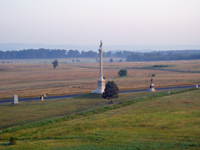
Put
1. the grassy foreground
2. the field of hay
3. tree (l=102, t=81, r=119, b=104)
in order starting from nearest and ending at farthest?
1. the grassy foreground
2. tree (l=102, t=81, r=119, b=104)
3. the field of hay

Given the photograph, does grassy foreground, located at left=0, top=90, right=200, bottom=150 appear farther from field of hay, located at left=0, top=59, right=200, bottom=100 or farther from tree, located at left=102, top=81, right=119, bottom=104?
field of hay, located at left=0, top=59, right=200, bottom=100

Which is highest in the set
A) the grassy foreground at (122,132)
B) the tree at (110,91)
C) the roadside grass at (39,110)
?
the tree at (110,91)

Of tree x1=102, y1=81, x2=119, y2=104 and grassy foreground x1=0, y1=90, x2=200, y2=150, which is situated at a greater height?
tree x1=102, y1=81, x2=119, y2=104

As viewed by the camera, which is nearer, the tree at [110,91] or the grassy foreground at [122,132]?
the grassy foreground at [122,132]

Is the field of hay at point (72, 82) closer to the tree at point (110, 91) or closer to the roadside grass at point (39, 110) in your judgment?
the roadside grass at point (39, 110)

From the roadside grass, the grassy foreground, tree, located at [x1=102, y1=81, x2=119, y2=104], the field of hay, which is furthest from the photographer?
the field of hay

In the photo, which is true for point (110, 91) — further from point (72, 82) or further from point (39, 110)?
point (72, 82)

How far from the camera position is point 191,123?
55.8ft

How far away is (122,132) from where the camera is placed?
15.7m

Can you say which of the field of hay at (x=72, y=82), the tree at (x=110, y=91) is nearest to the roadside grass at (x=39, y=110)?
the tree at (x=110, y=91)

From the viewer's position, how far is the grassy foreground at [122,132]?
13.3 m

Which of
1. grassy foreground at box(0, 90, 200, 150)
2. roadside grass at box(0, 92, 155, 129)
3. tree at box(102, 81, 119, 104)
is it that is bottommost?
roadside grass at box(0, 92, 155, 129)

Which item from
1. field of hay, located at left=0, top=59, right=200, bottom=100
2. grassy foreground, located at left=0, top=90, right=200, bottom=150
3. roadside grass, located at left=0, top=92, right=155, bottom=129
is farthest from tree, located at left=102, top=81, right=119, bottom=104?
field of hay, located at left=0, top=59, right=200, bottom=100

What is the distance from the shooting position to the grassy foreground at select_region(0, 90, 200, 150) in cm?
1330
